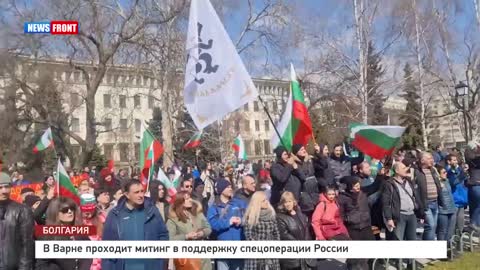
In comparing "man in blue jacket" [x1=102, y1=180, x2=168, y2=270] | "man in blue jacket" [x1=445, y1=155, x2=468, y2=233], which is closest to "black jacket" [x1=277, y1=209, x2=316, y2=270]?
"man in blue jacket" [x1=102, y1=180, x2=168, y2=270]

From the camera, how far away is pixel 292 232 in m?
6.71

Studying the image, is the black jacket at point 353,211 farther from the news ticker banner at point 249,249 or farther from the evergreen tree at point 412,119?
the evergreen tree at point 412,119

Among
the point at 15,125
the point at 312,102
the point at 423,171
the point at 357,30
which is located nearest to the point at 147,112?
the point at 15,125

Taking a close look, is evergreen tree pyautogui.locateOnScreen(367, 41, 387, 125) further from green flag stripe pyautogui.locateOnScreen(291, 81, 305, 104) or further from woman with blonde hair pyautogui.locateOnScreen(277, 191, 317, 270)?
woman with blonde hair pyautogui.locateOnScreen(277, 191, 317, 270)

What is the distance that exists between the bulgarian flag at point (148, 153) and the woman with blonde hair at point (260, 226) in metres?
3.10

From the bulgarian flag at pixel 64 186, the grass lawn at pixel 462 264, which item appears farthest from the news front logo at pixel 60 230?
the grass lawn at pixel 462 264

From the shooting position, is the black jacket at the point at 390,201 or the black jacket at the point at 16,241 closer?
the black jacket at the point at 16,241

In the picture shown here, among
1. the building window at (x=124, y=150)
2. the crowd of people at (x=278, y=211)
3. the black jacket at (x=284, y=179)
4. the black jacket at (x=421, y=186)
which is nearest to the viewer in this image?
the crowd of people at (x=278, y=211)

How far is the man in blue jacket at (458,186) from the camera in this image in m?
10.1

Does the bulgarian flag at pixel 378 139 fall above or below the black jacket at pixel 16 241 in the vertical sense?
above

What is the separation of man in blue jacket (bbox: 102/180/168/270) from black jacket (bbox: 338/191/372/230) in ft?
9.06

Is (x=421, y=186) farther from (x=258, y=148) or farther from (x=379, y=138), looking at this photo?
(x=258, y=148)

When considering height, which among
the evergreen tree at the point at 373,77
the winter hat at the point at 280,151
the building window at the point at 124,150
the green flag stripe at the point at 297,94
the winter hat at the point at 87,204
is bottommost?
the winter hat at the point at 87,204

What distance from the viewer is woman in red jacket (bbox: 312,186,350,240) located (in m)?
7.10
